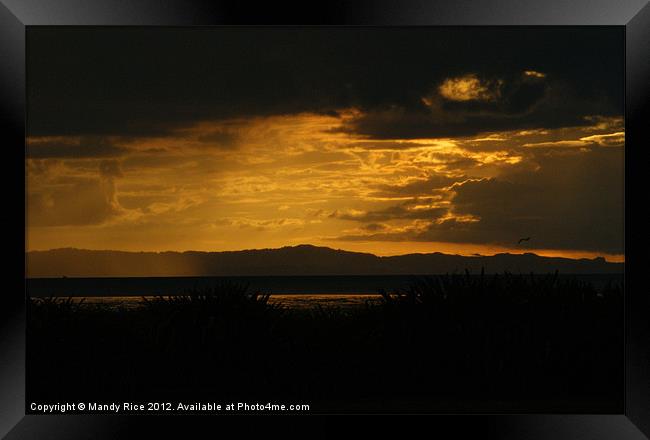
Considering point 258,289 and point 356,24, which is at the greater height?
point 356,24

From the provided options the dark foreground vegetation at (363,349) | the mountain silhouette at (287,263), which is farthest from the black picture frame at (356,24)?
the mountain silhouette at (287,263)

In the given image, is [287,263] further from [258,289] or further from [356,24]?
[356,24]

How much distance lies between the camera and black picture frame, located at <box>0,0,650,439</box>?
2.68 m

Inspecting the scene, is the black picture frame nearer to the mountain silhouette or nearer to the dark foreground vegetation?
the dark foreground vegetation

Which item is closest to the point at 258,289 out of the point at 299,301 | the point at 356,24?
the point at 299,301

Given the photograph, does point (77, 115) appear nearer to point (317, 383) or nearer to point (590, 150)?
point (317, 383)

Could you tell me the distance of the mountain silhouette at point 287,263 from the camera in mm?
3082

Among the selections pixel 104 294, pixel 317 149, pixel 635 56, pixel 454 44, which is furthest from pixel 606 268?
pixel 104 294

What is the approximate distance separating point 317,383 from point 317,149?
953mm

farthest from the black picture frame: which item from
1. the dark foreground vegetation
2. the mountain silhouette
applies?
the mountain silhouette

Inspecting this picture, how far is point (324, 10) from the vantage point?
2.70m

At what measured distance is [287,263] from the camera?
3256 millimetres

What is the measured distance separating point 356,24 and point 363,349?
1205 millimetres

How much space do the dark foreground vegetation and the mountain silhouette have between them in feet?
0.26
